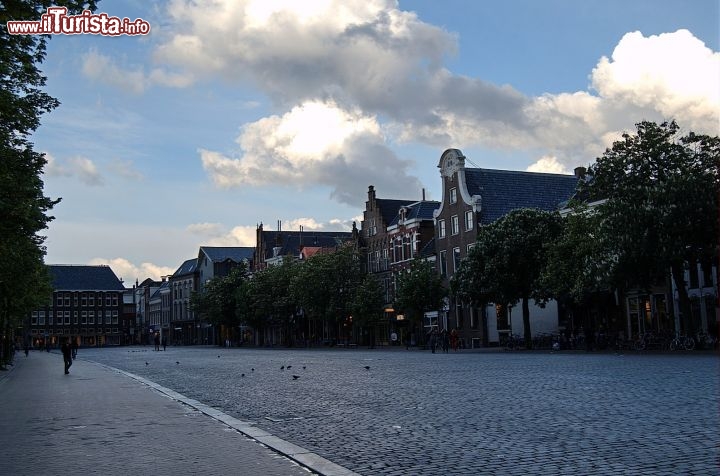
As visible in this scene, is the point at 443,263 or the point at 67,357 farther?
the point at 443,263

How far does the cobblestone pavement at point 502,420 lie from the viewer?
31.6 ft

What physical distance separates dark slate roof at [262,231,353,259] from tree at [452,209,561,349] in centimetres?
6839

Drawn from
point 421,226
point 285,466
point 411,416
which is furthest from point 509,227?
point 285,466

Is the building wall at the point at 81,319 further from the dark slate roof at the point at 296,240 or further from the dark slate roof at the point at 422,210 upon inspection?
the dark slate roof at the point at 422,210

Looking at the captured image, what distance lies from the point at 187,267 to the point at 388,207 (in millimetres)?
88690

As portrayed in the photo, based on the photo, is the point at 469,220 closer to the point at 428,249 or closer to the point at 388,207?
the point at 428,249

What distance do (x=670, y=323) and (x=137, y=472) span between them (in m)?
48.3

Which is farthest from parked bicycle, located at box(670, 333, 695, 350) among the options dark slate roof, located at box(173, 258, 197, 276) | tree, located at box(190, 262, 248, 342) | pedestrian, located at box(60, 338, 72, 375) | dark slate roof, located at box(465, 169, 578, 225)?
dark slate roof, located at box(173, 258, 197, 276)

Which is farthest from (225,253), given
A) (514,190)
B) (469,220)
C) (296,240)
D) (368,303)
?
(514,190)

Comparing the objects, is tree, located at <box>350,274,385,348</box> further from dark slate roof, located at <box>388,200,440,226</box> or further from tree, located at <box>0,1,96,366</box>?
tree, located at <box>0,1,96,366</box>

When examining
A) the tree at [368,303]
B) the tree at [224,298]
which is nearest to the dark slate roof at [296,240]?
the tree at [224,298]

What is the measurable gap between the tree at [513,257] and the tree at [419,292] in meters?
10.2

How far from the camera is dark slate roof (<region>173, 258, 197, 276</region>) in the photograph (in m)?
161

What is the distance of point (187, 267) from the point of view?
167 meters
